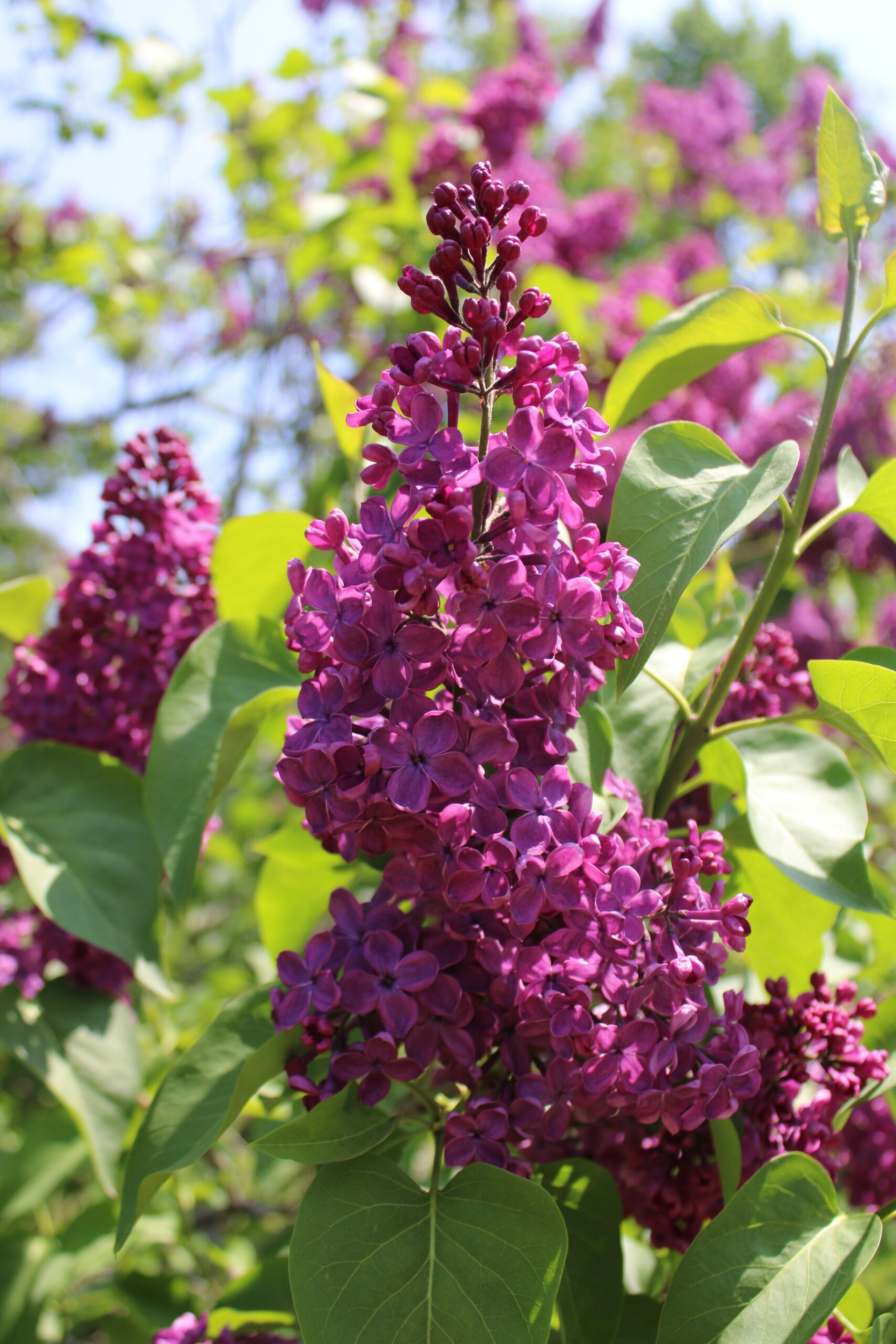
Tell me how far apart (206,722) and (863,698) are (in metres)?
0.74

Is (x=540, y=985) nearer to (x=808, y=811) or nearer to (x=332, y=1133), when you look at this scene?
(x=332, y=1133)

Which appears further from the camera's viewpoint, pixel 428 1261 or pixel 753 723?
pixel 753 723

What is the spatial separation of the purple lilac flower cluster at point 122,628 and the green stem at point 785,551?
2.48 feet

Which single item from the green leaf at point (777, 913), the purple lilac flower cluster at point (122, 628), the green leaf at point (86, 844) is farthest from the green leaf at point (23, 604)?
the green leaf at point (777, 913)

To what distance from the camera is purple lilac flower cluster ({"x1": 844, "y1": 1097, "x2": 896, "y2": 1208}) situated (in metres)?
1.40


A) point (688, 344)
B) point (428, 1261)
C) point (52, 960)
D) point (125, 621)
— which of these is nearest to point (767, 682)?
point (688, 344)

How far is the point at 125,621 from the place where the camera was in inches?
57.7

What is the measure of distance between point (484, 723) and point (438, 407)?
0.92 feet

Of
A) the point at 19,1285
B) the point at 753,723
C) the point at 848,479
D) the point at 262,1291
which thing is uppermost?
the point at 848,479

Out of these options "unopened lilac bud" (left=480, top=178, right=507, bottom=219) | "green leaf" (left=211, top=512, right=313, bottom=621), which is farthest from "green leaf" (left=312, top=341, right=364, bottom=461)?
"unopened lilac bud" (left=480, top=178, right=507, bottom=219)

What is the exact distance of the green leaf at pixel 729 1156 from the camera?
37.4 inches

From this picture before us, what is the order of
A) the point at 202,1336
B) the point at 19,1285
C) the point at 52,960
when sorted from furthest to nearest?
the point at 19,1285
the point at 52,960
the point at 202,1336

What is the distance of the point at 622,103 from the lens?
14.8 meters

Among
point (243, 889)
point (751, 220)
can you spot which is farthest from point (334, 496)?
point (751, 220)
